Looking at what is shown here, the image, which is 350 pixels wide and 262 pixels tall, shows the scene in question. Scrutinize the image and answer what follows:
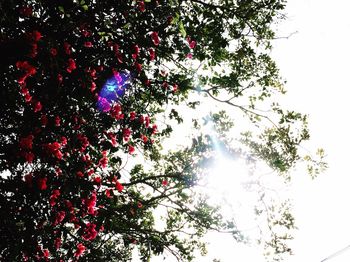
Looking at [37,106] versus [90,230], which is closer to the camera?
[37,106]

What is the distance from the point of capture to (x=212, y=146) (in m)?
7.23

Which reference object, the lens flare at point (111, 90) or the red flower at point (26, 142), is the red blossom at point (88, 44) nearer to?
the lens flare at point (111, 90)

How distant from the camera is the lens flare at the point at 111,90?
489 centimetres

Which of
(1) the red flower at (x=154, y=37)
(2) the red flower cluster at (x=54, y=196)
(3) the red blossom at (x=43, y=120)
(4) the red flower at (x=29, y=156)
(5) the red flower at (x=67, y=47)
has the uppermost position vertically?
(1) the red flower at (x=154, y=37)

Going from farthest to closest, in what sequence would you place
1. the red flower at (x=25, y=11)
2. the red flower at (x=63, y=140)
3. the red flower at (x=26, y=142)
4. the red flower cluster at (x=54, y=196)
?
the red flower at (x=63, y=140)
the red flower cluster at (x=54, y=196)
the red flower at (x=26, y=142)
the red flower at (x=25, y=11)

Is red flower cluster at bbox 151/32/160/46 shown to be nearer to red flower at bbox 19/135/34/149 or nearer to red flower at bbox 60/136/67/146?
red flower at bbox 60/136/67/146

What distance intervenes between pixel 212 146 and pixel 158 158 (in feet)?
11.3

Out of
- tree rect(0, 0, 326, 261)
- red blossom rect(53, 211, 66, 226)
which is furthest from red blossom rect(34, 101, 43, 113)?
red blossom rect(53, 211, 66, 226)

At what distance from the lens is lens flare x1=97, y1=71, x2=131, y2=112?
4.89 m

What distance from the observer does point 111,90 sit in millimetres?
5000

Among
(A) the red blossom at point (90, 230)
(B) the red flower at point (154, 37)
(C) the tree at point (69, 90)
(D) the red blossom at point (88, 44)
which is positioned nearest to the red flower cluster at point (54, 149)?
(C) the tree at point (69, 90)

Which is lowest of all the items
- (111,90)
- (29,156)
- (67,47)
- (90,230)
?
(90,230)

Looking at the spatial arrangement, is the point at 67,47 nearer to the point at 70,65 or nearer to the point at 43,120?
the point at 70,65

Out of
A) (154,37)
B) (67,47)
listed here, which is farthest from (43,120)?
(154,37)
